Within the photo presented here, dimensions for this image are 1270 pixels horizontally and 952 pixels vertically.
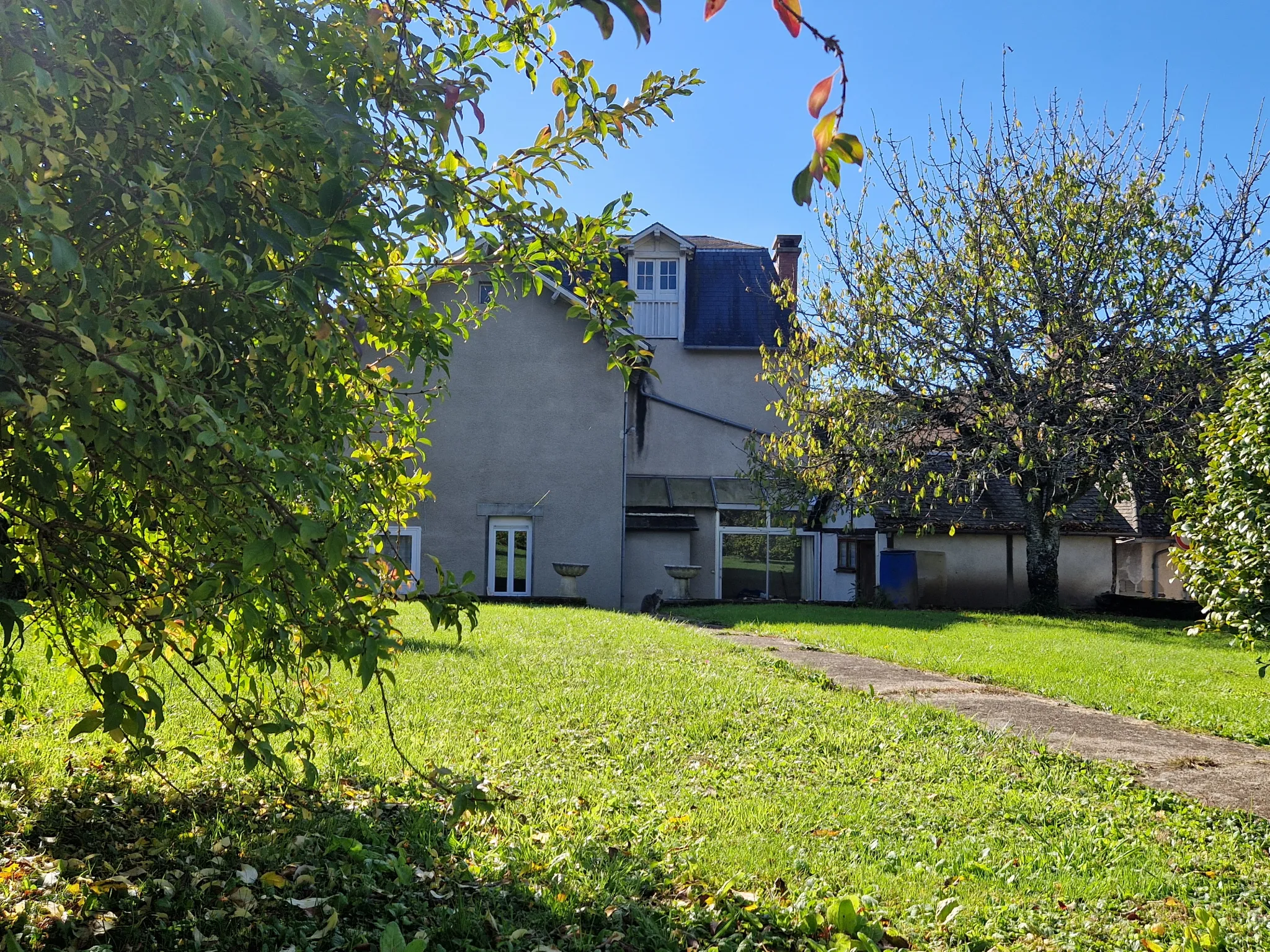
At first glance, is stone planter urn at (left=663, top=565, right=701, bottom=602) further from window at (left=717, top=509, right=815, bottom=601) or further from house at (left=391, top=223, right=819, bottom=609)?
window at (left=717, top=509, right=815, bottom=601)

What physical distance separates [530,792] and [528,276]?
9.37ft

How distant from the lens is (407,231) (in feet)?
10.8

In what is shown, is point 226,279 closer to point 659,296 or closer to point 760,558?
point 760,558

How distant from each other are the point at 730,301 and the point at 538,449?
8.10 meters

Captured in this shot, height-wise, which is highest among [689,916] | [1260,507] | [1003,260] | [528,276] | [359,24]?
[1003,260]

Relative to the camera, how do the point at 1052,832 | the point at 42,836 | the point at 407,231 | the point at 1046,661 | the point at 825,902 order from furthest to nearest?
the point at 1046,661 < the point at 1052,832 < the point at 42,836 < the point at 825,902 < the point at 407,231

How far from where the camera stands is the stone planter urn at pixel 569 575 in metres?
20.9

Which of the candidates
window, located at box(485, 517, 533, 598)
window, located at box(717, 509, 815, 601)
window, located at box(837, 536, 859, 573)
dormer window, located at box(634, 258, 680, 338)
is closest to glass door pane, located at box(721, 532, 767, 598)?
window, located at box(717, 509, 815, 601)

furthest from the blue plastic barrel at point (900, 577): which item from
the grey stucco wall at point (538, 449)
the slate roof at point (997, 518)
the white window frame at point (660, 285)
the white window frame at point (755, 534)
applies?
the white window frame at point (660, 285)

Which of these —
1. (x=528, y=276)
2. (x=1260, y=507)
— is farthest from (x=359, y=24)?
(x=1260, y=507)

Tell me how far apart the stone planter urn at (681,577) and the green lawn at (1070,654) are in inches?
72.5

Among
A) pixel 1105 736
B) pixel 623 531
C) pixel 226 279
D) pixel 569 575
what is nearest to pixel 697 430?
pixel 623 531

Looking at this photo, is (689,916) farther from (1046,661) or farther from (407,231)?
(1046,661)

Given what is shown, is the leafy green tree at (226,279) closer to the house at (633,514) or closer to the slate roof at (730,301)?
the house at (633,514)
